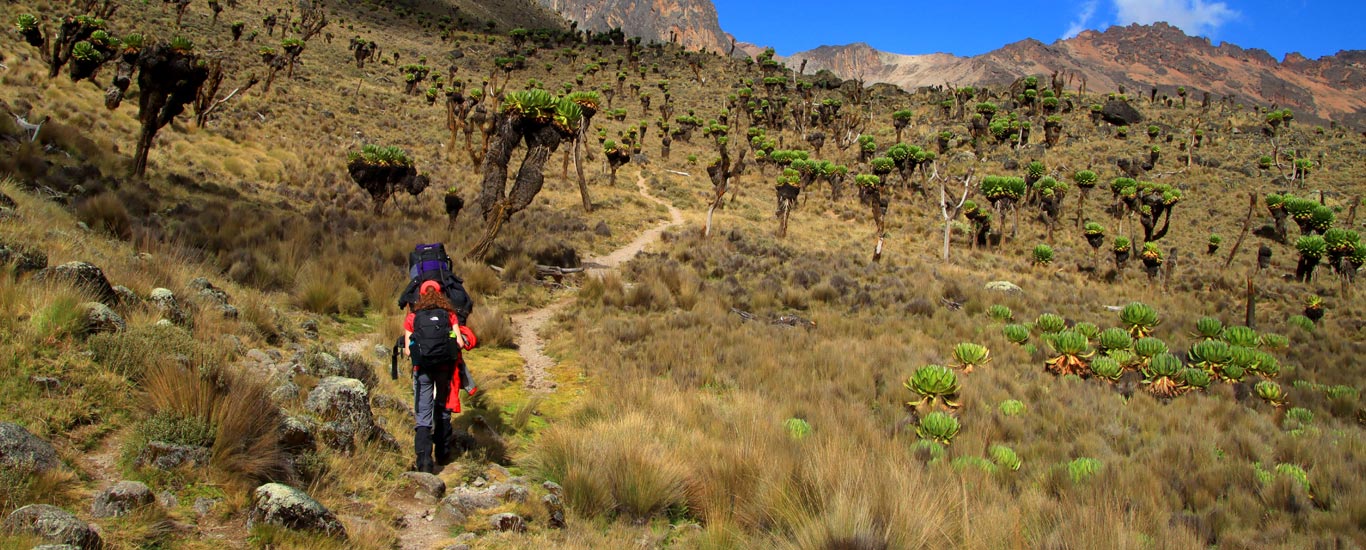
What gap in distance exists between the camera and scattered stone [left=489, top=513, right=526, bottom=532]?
13.7ft

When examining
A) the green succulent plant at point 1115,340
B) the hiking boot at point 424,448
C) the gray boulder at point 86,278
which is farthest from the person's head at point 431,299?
the green succulent plant at point 1115,340

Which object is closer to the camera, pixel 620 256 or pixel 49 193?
pixel 49 193

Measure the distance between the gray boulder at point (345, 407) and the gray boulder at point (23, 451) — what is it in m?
1.76

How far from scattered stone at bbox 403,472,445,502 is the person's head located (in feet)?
4.25

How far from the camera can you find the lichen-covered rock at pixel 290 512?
11.0 feet

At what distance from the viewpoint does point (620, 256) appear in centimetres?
2033

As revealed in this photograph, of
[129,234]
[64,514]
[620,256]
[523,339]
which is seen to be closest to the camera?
[64,514]

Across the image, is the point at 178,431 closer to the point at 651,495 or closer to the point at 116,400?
the point at 116,400

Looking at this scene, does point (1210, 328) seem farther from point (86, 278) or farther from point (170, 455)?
point (86, 278)

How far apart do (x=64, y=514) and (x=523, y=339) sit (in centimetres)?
829

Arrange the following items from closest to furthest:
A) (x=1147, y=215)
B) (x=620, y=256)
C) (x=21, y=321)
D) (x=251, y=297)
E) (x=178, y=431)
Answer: (x=178, y=431) < (x=21, y=321) < (x=251, y=297) < (x=620, y=256) < (x=1147, y=215)

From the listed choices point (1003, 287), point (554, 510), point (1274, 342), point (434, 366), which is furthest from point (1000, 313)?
point (434, 366)

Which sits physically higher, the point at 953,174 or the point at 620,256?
the point at 953,174

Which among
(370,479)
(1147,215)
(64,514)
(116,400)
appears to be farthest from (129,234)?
(1147,215)
